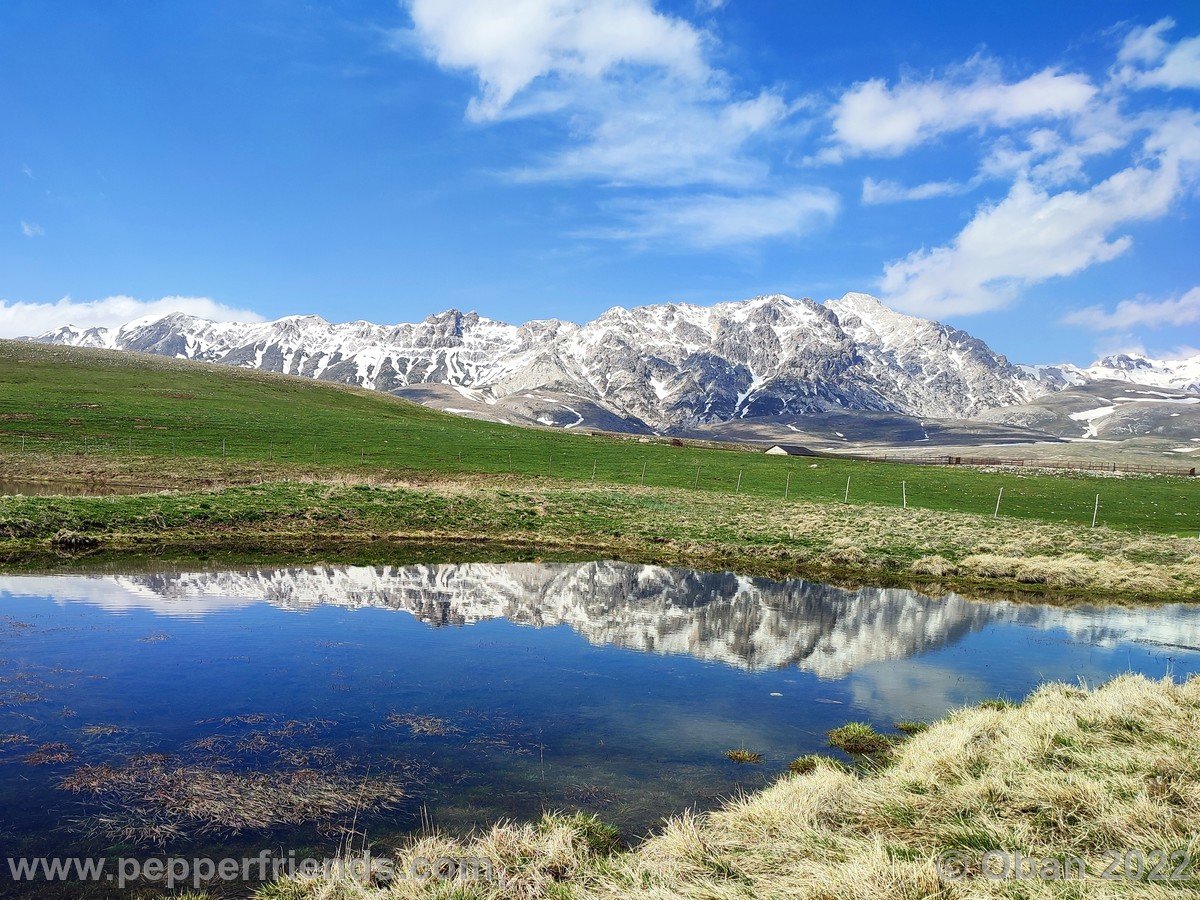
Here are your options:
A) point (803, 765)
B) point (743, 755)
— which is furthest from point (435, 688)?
point (803, 765)

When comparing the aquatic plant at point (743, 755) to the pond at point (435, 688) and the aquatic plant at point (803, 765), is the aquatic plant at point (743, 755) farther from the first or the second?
the aquatic plant at point (803, 765)

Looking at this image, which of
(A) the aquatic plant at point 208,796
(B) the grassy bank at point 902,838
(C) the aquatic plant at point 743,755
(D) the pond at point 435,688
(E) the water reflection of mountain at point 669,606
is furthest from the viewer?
(E) the water reflection of mountain at point 669,606

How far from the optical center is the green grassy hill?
64688 mm

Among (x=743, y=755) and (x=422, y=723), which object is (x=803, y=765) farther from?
(x=422, y=723)

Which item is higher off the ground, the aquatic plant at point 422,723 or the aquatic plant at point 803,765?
the aquatic plant at point 803,765

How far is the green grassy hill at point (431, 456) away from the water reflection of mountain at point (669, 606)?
109 ft

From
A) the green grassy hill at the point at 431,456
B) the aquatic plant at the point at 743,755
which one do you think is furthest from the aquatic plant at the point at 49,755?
the green grassy hill at the point at 431,456

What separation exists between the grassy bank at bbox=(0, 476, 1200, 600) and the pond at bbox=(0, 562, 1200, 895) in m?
6.03

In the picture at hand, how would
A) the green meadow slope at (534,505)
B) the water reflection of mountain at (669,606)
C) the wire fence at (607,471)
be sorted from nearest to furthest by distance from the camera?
the water reflection of mountain at (669,606), the green meadow slope at (534,505), the wire fence at (607,471)

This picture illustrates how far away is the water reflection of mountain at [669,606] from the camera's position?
22.0 meters

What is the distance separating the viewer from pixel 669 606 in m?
26.8

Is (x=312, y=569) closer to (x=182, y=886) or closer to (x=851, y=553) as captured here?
(x=182, y=886)

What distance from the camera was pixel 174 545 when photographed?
107 feet

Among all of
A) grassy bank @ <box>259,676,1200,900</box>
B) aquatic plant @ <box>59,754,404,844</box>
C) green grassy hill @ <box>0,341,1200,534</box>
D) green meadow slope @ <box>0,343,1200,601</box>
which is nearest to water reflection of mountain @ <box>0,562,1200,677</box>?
green meadow slope @ <box>0,343,1200,601</box>
